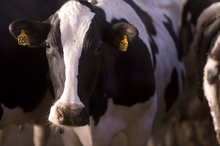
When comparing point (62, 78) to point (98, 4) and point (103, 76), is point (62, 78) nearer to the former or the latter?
point (103, 76)

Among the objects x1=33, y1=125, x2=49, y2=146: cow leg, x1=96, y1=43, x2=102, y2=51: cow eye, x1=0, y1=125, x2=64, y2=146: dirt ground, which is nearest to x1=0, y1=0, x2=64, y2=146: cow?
x1=33, y1=125, x2=49, y2=146: cow leg

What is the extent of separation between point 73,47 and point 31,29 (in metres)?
0.38

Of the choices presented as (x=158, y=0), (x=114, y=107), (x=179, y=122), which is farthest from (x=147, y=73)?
(x=179, y=122)

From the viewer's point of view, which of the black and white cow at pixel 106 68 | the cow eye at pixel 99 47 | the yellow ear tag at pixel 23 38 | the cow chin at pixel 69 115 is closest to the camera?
the cow chin at pixel 69 115

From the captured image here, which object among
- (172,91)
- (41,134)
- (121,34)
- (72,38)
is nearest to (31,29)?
(72,38)

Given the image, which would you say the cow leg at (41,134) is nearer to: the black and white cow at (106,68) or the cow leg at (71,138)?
the cow leg at (71,138)

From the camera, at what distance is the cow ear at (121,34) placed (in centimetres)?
196

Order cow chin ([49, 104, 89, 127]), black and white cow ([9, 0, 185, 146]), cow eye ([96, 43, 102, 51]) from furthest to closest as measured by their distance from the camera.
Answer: cow eye ([96, 43, 102, 51])
black and white cow ([9, 0, 185, 146])
cow chin ([49, 104, 89, 127])

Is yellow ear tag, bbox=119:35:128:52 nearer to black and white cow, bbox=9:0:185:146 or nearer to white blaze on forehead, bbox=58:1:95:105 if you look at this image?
black and white cow, bbox=9:0:185:146

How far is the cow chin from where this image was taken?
162 cm

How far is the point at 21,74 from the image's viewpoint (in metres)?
2.48

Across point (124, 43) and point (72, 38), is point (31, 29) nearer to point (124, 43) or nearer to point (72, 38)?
point (72, 38)

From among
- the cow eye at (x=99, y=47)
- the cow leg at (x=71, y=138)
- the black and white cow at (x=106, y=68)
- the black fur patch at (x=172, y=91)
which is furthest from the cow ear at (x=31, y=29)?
the black fur patch at (x=172, y=91)

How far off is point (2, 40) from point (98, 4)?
831mm
